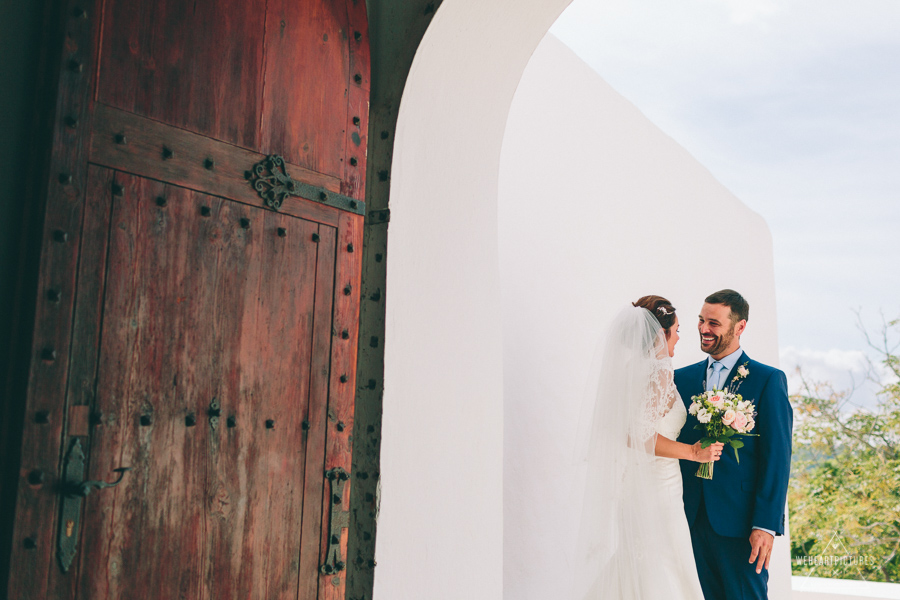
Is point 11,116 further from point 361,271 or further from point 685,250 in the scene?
point 685,250

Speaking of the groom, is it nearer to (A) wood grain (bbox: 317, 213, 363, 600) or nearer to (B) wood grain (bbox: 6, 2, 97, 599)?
(A) wood grain (bbox: 317, 213, 363, 600)

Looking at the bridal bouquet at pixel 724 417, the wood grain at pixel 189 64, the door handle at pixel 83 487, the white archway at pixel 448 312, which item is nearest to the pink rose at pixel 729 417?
the bridal bouquet at pixel 724 417

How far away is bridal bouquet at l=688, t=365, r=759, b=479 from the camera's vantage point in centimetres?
281

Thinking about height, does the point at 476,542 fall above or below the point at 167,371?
below

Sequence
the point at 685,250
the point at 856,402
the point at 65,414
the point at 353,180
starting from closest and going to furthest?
the point at 65,414 → the point at 353,180 → the point at 685,250 → the point at 856,402

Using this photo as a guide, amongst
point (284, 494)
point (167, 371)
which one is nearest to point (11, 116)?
point (167, 371)

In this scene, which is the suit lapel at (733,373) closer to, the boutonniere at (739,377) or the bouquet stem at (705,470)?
the boutonniere at (739,377)

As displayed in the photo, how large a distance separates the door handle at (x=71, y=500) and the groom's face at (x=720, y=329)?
9.04ft

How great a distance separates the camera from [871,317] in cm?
886

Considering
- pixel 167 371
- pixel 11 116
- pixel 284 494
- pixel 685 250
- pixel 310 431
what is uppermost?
pixel 685 250

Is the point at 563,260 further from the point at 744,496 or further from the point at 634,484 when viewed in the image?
the point at 744,496

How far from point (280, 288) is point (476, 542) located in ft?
3.80

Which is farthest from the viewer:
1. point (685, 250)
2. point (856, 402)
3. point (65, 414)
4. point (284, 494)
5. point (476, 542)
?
point (856, 402)

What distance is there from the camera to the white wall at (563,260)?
11.3 feet
